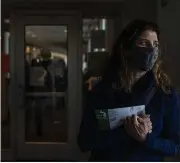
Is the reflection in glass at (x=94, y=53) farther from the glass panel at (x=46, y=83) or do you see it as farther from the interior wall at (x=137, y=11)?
the interior wall at (x=137, y=11)

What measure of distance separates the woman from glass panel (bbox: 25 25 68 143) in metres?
3.19

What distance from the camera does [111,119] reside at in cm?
130

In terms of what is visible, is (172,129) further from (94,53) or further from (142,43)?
(94,53)

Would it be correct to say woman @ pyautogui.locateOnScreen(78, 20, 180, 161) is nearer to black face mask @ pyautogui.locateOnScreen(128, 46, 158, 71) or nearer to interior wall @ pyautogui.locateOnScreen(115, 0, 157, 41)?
black face mask @ pyautogui.locateOnScreen(128, 46, 158, 71)

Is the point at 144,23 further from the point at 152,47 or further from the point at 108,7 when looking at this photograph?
the point at 108,7

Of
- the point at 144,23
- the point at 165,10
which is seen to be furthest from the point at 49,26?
the point at 144,23

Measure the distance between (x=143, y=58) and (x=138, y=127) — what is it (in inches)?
9.8

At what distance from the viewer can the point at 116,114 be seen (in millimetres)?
1294

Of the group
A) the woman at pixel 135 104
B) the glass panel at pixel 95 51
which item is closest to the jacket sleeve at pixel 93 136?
the woman at pixel 135 104

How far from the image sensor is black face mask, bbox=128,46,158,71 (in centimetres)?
136

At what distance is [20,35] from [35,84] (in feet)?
2.02

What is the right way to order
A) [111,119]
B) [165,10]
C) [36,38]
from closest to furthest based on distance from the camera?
[111,119], [165,10], [36,38]

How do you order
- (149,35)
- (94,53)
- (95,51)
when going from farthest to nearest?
(95,51) → (94,53) → (149,35)

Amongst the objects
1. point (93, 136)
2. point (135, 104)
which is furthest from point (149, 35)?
point (93, 136)
